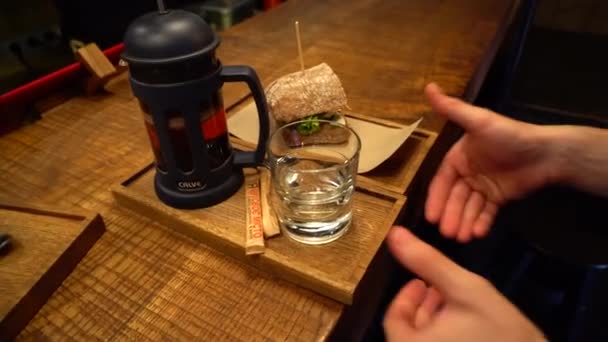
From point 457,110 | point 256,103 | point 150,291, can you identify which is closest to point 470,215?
point 457,110

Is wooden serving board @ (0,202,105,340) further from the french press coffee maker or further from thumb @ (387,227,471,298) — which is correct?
thumb @ (387,227,471,298)

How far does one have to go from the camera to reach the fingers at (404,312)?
1.57ft

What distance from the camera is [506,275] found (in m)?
1.28

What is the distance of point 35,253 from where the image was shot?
0.58 m

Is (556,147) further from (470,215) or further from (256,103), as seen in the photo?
(256,103)

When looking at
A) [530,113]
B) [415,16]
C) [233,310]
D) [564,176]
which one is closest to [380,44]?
[415,16]

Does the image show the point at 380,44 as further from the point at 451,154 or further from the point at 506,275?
the point at 506,275

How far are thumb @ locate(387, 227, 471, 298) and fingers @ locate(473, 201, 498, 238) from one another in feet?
0.86

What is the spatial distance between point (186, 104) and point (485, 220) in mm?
522

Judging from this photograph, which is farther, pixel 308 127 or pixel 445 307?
pixel 308 127

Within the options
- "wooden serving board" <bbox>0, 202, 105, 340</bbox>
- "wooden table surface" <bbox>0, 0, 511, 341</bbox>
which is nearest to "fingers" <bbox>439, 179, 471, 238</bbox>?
"wooden table surface" <bbox>0, 0, 511, 341</bbox>

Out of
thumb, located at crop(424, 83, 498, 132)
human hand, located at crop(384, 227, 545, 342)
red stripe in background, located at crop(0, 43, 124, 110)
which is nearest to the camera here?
human hand, located at crop(384, 227, 545, 342)

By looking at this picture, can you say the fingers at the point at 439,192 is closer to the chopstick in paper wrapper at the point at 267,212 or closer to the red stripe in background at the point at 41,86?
the chopstick in paper wrapper at the point at 267,212

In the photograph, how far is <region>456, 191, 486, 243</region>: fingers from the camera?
71cm
